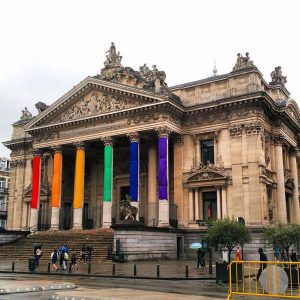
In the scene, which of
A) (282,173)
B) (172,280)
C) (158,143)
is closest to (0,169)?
(158,143)

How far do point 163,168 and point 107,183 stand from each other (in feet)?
19.0

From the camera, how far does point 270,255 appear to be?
3847 centimetres

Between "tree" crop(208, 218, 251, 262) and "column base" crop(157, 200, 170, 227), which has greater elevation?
"column base" crop(157, 200, 170, 227)

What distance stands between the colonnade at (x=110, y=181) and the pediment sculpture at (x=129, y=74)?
4885mm

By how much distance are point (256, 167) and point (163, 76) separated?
39.9 ft

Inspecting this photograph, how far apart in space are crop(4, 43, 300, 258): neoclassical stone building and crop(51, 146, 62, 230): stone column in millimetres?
101

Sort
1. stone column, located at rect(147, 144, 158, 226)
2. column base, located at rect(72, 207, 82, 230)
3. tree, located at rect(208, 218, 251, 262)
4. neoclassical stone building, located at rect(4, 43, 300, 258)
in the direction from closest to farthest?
1. tree, located at rect(208, 218, 251, 262)
2. neoclassical stone building, located at rect(4, 43, 300, 258)
3. stone column, located at rect(147, 144, 158, 226)
4. column base, located at rect(72, 207, 82, 230)

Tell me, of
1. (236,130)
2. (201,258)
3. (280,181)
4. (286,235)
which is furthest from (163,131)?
(286,235)

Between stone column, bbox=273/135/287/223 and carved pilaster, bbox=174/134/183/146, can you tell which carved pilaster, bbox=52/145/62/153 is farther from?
stone column, bbox=273/135/287/223

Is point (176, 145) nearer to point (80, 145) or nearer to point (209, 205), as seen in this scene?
point (209, 205)

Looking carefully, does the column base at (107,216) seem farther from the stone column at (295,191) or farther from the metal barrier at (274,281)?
the metal barrier at (274,281)

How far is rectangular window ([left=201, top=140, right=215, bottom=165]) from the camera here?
43156 millimetres

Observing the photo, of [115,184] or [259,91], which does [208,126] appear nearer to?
[259,91]

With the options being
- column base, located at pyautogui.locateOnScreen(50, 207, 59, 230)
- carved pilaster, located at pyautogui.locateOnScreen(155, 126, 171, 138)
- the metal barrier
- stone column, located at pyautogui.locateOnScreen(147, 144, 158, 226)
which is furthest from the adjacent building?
the metal barrier
